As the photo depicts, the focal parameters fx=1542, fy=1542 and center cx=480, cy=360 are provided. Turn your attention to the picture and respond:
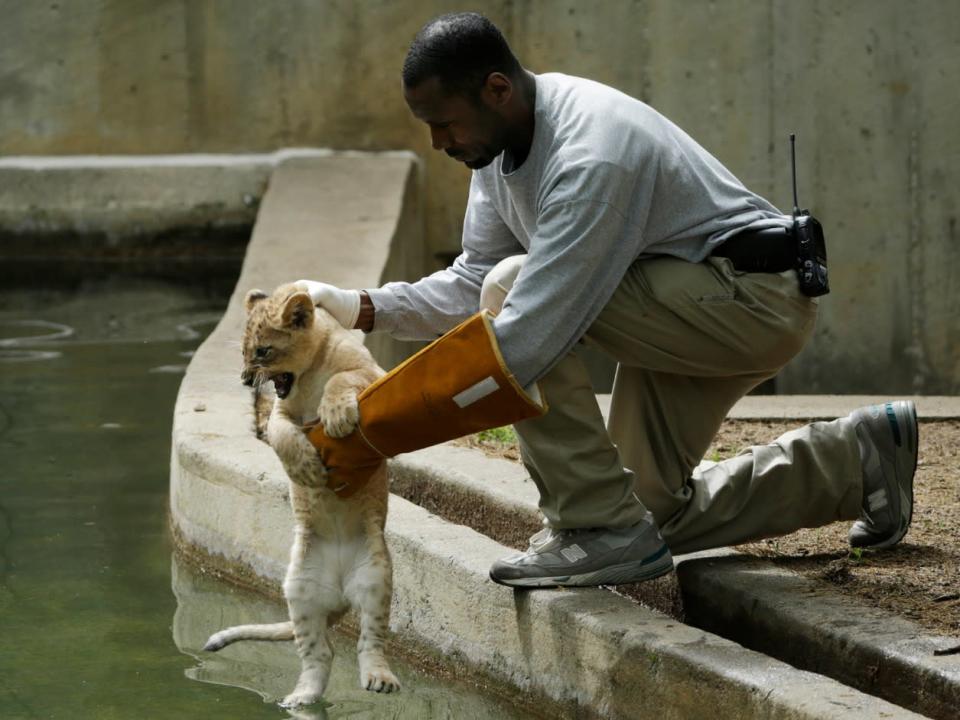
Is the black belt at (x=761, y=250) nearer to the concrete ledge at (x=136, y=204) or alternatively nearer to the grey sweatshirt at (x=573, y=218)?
the grey sweatshirt at (x=573, y=218)

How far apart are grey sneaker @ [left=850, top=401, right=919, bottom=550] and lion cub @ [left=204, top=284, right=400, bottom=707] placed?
1.29 m

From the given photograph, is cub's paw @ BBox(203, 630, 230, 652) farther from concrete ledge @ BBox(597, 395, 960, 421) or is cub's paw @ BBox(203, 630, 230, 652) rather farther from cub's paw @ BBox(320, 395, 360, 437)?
concrete ledge @ BBox(597, 395, 960, 421)

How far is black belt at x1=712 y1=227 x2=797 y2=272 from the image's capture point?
379cm

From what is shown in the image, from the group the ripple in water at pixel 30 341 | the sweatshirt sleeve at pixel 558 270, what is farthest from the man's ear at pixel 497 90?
the ripple in water at pixel 30 341

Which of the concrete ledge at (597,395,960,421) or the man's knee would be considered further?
the concrete ledge at (597,395,960,421)

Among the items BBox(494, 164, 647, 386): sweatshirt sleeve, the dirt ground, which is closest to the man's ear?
BBox(494, 164, 647, 386): sweatshirt sleeve

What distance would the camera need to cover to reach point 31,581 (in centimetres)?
485

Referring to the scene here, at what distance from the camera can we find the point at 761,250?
3.79m

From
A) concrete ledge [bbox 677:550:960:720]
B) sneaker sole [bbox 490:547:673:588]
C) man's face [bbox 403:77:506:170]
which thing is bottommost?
concrete ledge [bbox 677:550:960:720]

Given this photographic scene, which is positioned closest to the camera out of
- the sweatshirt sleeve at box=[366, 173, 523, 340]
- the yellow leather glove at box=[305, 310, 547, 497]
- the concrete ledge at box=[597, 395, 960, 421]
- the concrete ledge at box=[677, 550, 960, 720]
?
the concrete ledge at box=[677, 550, 960, 720]

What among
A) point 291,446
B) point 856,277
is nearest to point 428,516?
point 291,446

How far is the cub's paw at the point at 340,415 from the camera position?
349 centimetres

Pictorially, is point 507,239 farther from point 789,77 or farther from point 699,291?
point 789,77

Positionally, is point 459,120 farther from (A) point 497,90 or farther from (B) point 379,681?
(B) point 379,681
